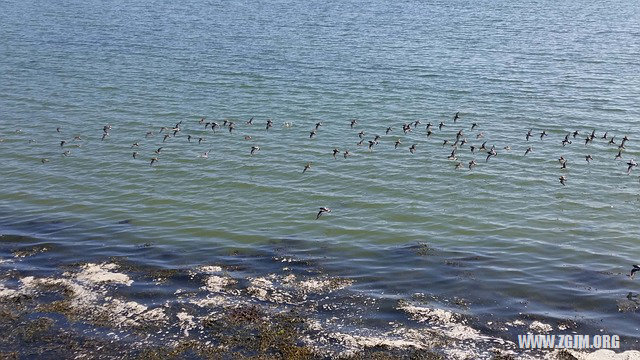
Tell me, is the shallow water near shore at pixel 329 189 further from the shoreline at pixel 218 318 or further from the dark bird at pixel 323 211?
the dark bird at pixel 323 211

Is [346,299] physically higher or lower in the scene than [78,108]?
lower

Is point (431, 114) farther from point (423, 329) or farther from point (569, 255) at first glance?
point (423, 329)

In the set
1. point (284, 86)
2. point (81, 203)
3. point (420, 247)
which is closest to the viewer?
point (420, 247)

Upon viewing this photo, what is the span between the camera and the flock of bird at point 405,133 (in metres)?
41.8

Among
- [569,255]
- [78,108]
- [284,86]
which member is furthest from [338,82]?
[569,255]

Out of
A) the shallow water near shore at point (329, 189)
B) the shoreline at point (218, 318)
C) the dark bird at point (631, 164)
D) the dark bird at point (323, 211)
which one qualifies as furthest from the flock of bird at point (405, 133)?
the shoreline at point (218, 318)

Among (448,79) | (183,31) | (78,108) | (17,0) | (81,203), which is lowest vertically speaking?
(81,203)

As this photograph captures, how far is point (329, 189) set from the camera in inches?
1521

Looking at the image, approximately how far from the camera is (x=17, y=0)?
96.1 m

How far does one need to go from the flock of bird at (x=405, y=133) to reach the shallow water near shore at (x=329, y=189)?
346 millimetres

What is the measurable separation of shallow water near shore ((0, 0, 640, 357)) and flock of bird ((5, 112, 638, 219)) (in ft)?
1.13

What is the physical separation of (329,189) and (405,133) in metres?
9.99

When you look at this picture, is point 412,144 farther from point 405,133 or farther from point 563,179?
point 563,179

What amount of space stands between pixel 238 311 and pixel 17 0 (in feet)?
282
